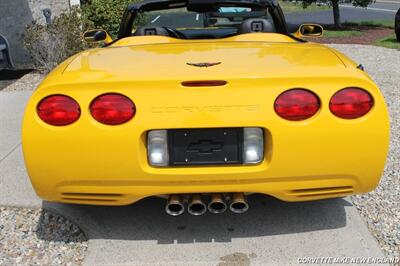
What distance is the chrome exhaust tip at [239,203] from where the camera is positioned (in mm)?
2658

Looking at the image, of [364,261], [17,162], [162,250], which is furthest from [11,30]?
[364,261]

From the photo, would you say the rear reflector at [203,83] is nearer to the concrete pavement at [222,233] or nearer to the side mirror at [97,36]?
the concrete pavement at [222,233]

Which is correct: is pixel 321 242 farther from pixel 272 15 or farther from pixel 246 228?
pixel 272 15

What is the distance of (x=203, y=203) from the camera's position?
2725mm

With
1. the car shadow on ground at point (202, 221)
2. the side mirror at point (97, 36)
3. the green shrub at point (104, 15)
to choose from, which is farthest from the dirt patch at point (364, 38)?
the car shadow on ground at point (202, 221)

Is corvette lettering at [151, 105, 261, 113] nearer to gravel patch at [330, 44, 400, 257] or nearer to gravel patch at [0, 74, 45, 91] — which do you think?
gravel patch at [330, 44, 400, 257]

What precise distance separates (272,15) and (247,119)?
6.76ft

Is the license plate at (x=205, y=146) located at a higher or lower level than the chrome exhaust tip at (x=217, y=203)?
higher

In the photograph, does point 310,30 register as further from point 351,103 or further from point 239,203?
point 239,203

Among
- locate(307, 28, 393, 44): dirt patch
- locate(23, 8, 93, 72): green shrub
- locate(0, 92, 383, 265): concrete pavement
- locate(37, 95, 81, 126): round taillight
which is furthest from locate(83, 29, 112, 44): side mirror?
locate(307, 28, 393, 44): dirt patch

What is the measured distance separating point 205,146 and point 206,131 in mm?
84

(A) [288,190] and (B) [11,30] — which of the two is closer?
(A) [288,190]

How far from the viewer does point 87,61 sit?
9.60 feet

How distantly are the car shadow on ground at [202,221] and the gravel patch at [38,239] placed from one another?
0.08 m
